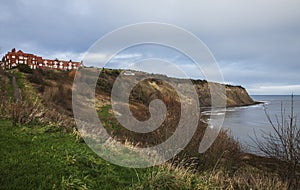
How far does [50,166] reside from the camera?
5664mm

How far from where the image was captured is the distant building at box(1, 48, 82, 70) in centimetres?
3488

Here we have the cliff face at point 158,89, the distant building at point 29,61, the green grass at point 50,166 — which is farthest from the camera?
the distant building at point 29,61

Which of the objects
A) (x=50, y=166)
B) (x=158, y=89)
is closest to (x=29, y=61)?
(x=158, y=89)

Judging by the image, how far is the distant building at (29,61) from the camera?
34.9 meters

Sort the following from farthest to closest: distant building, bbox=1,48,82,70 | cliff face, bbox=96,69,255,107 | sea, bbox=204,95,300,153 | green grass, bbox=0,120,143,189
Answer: distant building, bbox=1,48,82,70, cliff face, bbox=96,69,255,107, sea, bbox=204,95,300,153, green grass, bbox=0,120,143,189

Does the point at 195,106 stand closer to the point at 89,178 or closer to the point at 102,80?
the point at 89,178

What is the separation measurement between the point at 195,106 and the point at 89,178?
9523 mm

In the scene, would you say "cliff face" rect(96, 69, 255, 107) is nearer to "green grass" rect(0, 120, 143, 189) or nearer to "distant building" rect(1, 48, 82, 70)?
"distant building" rect(1, 48, 82, 70)

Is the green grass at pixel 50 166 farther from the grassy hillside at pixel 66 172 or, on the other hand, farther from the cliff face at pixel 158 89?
the cliff face at pixel 158 89

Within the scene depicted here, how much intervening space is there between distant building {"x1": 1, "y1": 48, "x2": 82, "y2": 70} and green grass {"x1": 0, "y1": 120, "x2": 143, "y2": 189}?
3084cm

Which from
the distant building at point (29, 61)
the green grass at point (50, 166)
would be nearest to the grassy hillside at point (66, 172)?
the green grass at point (50, 166)

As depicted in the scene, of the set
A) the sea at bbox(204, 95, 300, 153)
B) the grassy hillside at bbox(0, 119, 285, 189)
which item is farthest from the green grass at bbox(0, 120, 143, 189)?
the sea at bbox(204, 95, 300, 153)

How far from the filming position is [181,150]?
1188 centimetres

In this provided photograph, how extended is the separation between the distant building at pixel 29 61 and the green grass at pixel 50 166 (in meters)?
30.8
